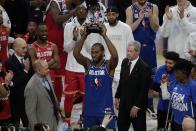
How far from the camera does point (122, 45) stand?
36.1 ft

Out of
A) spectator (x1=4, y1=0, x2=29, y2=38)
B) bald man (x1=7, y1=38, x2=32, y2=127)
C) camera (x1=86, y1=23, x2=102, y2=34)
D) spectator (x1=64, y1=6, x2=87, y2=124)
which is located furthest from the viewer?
spectator (x1=4, y1=0, x2=29, y2=38)

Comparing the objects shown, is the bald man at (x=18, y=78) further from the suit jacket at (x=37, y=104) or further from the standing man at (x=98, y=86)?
the standing man at (x=98, y=86)

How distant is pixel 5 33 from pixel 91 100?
8.12ft

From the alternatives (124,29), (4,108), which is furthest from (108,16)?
(4,108)

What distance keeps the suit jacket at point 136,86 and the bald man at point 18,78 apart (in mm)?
1541

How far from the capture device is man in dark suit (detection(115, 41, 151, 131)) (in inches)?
372

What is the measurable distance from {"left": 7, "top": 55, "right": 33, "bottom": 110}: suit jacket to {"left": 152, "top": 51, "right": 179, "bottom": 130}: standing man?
2022 mm

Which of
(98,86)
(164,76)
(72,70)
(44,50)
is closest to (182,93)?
(164,76)

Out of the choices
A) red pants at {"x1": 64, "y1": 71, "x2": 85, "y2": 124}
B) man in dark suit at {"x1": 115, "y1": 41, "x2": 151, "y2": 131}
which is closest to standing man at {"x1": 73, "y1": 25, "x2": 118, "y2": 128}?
man in dark suit at {"x1": 115, "y1": 41, "x2": 151, "y2": 131}

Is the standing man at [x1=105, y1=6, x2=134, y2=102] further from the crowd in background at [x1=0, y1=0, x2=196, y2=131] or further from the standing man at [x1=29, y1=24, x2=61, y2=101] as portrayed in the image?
the standing man at [x1=29, y1=24, x2=61, y2=101]

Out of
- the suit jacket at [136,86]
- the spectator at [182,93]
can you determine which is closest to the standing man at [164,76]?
the suit jacket at [136,86]

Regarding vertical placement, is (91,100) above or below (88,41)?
below

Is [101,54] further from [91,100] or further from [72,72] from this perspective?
[72,72]

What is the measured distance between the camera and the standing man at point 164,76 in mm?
9297
